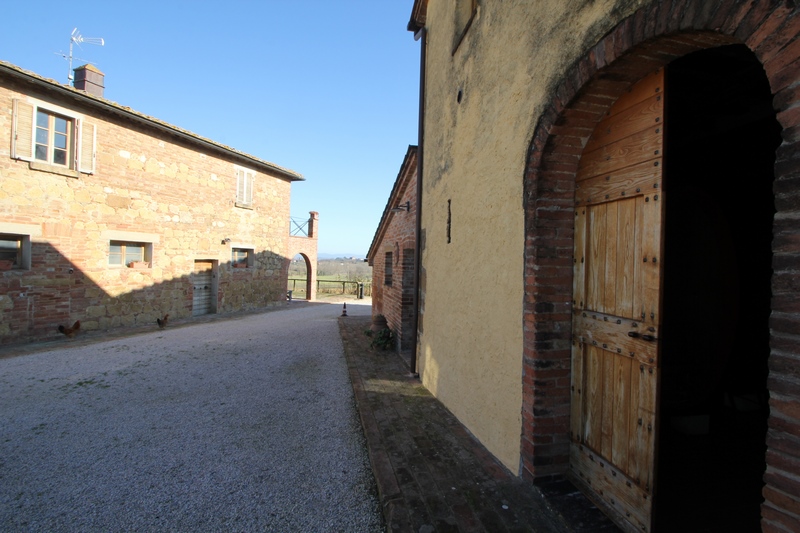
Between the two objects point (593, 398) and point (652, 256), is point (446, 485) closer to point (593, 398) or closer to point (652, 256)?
point (593, 398)

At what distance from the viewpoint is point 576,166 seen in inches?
102

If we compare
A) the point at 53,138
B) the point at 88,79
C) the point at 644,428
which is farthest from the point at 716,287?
the point at 88,79

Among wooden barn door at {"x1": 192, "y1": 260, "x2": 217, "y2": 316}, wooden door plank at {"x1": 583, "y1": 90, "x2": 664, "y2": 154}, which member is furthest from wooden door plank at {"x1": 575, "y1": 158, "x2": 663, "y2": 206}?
wooden barn door at {"x1": 192, "y1": 260, "x2": 217, "y2": 316}

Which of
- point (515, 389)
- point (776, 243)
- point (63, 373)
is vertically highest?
point (776, 243)

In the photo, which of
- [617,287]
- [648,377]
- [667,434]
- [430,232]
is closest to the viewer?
[648,377]

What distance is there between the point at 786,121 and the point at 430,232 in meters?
4.25

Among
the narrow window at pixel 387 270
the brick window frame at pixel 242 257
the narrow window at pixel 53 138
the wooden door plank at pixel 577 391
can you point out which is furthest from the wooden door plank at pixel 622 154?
the brick window frame at pixel 242 257

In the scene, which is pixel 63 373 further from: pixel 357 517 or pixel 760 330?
pixel 760 330

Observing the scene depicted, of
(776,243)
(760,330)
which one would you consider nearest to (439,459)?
(776,243)

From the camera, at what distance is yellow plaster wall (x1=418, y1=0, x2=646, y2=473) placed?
2.57 meters

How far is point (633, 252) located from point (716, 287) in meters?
1.96

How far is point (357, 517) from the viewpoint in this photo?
2584mm

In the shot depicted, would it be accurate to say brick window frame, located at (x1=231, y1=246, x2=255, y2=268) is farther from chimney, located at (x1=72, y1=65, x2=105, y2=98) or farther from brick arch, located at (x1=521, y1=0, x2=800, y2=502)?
brick arch, located at (x1=521, y1=0, x2=800, y2=502)

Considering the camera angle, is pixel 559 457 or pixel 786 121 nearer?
pixel 786 121
